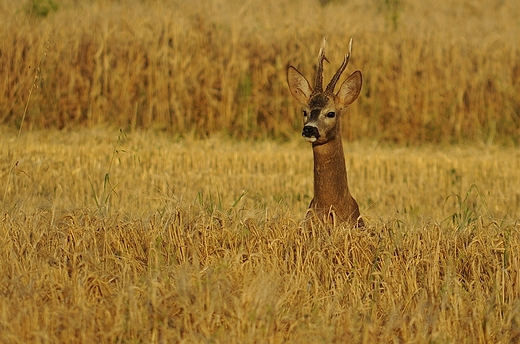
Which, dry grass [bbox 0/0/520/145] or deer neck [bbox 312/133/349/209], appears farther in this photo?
dry grass [bbox 0/0/520/145]

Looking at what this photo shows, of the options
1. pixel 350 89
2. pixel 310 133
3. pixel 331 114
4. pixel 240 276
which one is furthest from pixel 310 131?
pixel 240 276

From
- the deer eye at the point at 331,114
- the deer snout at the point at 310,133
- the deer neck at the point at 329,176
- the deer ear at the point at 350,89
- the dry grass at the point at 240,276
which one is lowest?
the dry grass at the point at 240,276

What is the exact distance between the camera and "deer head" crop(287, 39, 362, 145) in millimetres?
6531

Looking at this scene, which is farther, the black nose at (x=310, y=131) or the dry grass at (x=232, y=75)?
the dry grass at (x=232, y=75)

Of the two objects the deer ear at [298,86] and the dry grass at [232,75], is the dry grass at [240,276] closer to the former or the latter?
the deer ear at [298,86]

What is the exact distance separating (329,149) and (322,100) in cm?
37

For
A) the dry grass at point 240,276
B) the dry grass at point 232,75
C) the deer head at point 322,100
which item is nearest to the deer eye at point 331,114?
the deer head at point 322,100

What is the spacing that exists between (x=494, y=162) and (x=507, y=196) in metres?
0.95

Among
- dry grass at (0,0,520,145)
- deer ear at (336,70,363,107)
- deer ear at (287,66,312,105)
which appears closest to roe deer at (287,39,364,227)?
deer ear at (336,70,363,107)

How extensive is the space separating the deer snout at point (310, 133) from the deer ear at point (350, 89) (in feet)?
1.80

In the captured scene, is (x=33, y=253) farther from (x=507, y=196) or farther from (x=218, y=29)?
(x=218, y=29)

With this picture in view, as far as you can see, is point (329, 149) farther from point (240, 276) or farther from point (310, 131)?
point (240, 276)

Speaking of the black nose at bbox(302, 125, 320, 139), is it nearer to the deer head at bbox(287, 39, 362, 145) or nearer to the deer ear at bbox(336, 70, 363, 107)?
the deer head at bbox(287, 39, 362, 145)

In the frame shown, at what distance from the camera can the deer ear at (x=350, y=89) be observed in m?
6.84
